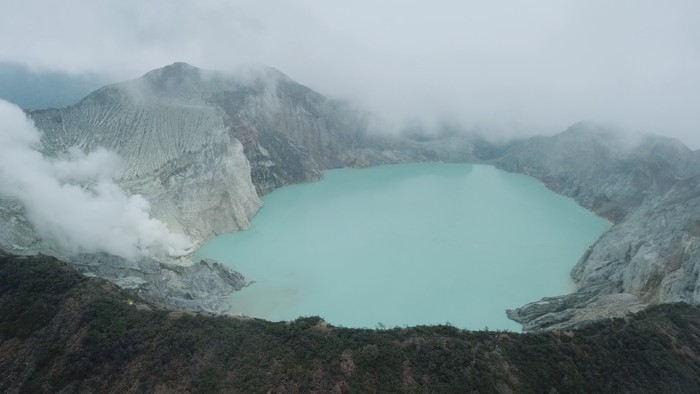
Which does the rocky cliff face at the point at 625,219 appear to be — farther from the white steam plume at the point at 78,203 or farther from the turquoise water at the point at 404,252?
the white steam plume at the point at 78,203

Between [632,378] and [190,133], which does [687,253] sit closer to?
[632,378]

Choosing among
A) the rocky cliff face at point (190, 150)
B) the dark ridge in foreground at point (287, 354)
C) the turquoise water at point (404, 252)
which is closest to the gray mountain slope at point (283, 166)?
the rocky cliff face at point (190, 150)

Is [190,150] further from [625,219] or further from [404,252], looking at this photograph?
[625,219]

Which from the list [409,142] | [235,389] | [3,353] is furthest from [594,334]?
[409,142]

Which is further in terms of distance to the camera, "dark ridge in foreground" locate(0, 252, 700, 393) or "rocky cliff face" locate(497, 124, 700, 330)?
"rocky cliff face" locate(497, 124, 700, 330)

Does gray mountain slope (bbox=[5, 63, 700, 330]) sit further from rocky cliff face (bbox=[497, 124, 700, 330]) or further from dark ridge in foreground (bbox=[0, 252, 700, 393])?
dark ridge in foreground (bbox=[0, 252, 700, 393])

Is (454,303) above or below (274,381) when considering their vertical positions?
above

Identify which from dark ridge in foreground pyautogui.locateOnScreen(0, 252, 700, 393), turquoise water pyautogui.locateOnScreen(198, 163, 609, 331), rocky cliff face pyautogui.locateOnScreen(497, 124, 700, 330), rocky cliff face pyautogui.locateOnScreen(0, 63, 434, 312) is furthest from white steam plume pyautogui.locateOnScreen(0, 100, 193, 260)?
rocky cliff face pyautogui.locateOnScreen(497, 124, 700, 330)

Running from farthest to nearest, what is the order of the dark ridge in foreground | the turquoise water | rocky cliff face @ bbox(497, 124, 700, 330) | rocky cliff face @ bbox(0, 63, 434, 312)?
rocky cliff face @ bbox(0, 63, 434, 312) < the turquoise water < rocky cliff face @ bbox(497, 124, 700, 330) < the dark ridge in foreground
